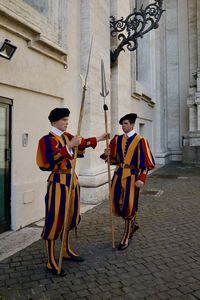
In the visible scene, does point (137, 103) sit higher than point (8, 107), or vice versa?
point (137, 103)

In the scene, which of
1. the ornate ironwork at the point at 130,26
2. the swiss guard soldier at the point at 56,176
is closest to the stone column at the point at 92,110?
the ornate ironwork at the point at 130,26

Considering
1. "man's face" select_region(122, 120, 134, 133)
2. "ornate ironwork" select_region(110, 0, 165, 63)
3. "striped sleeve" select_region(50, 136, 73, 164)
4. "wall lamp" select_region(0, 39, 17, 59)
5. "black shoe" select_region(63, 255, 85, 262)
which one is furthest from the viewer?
"ornate ironwork" select_region(110, 0, 165, 63)

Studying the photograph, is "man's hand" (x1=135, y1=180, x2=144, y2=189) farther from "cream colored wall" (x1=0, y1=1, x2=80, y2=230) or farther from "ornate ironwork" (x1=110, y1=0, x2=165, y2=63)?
"ornate ironwork" (x1=110, y1=0, x2=165, y2=63)

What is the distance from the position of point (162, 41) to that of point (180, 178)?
9.71 metres

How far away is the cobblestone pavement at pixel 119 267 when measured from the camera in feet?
9.70

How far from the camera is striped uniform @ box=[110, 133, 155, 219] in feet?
13.8

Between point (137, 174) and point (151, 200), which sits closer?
point (137, 174)

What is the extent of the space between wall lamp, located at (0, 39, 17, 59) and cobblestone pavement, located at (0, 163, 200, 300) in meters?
2.77

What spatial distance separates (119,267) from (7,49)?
3.41 m

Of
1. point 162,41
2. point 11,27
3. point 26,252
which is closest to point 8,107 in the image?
point 11,27

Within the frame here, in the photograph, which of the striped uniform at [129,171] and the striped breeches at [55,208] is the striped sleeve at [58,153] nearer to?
the striped breeches at [55,208]

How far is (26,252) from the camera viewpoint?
405cm

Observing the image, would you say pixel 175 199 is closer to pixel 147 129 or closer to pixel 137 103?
pixel 137 103

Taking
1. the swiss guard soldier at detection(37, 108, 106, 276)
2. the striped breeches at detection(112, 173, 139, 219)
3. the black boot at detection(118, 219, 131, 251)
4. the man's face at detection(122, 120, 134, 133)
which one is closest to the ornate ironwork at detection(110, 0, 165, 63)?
the man's face at detection(122, 120, 134, 133)
